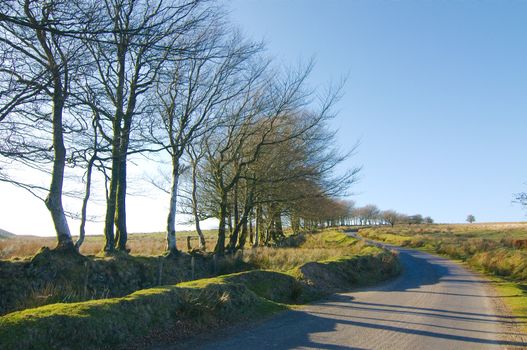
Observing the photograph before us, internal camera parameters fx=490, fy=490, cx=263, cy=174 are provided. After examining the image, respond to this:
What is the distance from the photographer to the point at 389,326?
10938mm

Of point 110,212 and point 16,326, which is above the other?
point 110,212

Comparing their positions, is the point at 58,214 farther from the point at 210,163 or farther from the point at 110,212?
the point at 210,163

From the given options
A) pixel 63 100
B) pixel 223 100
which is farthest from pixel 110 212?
pixel 63 100

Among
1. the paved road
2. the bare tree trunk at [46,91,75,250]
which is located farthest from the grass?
the paved road

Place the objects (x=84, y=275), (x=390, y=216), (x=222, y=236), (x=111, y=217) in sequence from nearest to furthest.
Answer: (x=84, y=275) < (x=111, y=217) < (x=222, y=236) < (x=390, y=216)

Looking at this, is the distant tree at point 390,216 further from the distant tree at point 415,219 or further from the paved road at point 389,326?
the paved road at point 389,326

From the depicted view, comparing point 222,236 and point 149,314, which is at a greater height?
point 222,236

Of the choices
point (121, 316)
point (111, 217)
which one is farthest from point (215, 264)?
point (121, 316)

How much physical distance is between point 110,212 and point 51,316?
468 inches

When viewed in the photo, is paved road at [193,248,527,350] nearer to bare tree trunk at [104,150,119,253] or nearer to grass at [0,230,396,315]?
grass at [0,230,396,315]

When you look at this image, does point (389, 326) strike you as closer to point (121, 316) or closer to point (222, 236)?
point (121, 316)

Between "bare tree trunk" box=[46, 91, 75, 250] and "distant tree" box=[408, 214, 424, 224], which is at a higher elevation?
"distant tree" box=[408, 214, 424, 224]

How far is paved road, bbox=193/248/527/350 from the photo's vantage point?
9016mm

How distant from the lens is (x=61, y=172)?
14.4 metres
